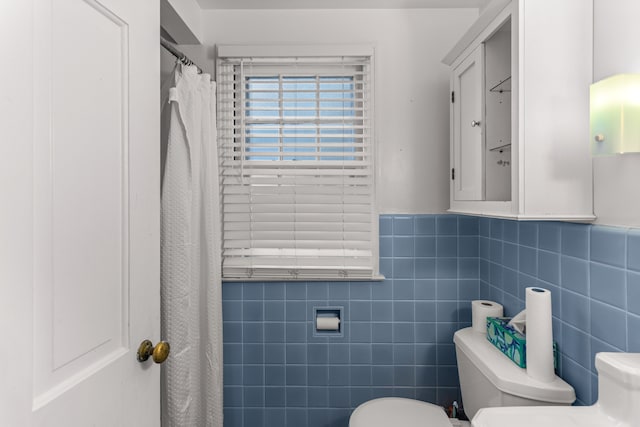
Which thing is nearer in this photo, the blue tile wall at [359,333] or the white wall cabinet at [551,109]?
the white wall cabinet at [551,109]

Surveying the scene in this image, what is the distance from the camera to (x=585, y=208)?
42.8 inches

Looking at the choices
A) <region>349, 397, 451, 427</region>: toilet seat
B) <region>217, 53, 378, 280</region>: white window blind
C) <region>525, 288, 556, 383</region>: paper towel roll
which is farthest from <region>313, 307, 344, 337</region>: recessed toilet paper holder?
<region>525, 288, 556, 383</region>: paper towel roll

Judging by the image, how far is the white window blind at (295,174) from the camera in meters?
1.78

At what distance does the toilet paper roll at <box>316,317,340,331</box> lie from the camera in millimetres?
1763

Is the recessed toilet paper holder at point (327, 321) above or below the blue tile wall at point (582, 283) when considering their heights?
below

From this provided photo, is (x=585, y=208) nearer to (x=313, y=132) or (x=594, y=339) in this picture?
(x=594, y=339)

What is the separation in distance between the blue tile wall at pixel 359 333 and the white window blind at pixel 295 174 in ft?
0.34

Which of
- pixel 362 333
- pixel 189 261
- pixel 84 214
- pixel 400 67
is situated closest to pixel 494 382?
pixel 362 333

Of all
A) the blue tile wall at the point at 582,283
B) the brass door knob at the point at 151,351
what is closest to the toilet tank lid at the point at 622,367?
the blue tile wall at the point at 582,283

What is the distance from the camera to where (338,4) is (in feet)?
5.74

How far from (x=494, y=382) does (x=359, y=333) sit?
2.29ft

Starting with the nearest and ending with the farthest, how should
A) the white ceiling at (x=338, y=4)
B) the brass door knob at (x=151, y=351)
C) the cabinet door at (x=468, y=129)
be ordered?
the brass door knob at (x=151, y=351), the cabinet door at (x=468, y=129), the white ceiling at (x=338, y=4)

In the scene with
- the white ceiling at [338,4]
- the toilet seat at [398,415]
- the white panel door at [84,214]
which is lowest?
the toilet seat at [398,415]

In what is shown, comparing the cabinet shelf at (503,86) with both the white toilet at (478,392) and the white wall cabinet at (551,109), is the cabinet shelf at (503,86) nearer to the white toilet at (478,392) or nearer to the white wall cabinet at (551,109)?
the white wall cabinet at (551,109)
